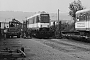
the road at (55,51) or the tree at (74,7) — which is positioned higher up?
the tree at (74,7)

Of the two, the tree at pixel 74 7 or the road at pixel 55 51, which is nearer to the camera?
the road at pixel 55 51

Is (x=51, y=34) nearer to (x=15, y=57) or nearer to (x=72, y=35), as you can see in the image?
(x=72, y=35)

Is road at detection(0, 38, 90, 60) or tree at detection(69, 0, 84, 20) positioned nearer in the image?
road at detection(0, 38, 90, 60)

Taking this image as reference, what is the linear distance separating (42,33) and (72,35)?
677 centimetres

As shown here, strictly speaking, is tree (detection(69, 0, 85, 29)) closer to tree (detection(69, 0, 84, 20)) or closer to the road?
tree (detection(69, 0, 84, 20))

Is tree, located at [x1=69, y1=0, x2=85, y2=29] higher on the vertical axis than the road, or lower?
higher

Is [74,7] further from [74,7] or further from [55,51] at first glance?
[55,51]

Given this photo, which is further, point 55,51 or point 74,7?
point 74,7

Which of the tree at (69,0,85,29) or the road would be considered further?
the tree at (69,0,85,29)

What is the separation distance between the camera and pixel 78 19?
31.3 meters

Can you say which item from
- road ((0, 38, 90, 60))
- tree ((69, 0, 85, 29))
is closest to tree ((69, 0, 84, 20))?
tree ((69, 0, 85, 29))

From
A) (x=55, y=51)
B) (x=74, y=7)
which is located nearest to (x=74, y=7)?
(x=74, y=7)

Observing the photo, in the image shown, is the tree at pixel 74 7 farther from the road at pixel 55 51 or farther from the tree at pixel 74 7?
the road at pixel 55 51

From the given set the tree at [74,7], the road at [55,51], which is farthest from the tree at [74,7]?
the road at [55,51]
